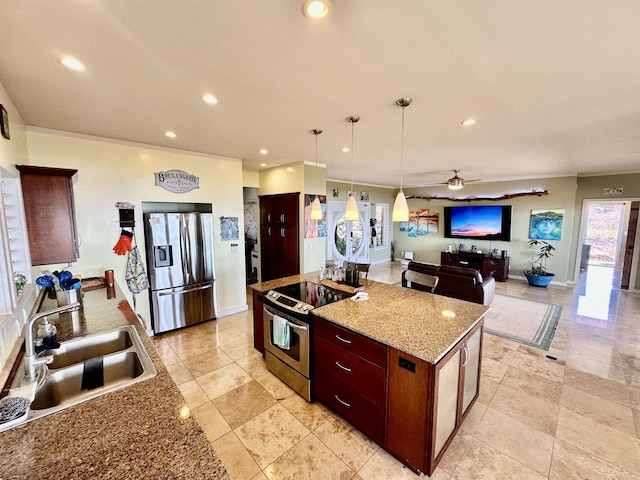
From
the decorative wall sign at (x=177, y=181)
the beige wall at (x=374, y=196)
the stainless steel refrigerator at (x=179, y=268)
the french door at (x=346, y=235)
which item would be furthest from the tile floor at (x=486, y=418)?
the beige wall at (x=374, y=196)

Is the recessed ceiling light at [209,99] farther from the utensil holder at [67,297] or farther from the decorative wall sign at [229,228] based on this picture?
the decorative wall sign at [229,228]

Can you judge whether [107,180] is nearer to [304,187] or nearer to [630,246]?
[304,187]

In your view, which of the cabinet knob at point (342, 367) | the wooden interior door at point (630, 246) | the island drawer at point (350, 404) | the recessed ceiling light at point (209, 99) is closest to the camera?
the island drawer at point (350, 404)

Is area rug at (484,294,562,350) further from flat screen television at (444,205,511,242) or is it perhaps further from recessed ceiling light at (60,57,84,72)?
recessed ceiling light at (60,57,84,72)

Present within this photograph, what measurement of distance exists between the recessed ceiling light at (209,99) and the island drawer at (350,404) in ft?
7.81

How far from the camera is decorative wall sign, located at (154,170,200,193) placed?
358cm

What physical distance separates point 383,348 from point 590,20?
2016 millimetres

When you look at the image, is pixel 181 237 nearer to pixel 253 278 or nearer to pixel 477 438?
pixel 253 278

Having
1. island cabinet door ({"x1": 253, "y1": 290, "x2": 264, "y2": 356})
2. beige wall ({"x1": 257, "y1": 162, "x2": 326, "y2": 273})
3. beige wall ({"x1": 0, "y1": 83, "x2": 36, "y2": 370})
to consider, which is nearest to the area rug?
beige wall ({"x1": 257, "y1": 162, "x2": 326, "y2": 273})

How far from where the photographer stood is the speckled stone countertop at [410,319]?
1.58 meters

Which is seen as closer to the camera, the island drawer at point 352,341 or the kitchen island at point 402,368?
the kitchen island at point 402,368

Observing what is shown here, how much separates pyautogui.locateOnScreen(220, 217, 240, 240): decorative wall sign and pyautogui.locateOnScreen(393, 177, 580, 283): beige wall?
6.13 m

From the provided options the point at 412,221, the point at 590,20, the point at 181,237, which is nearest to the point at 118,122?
the point at 181,237

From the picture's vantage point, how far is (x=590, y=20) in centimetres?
126
